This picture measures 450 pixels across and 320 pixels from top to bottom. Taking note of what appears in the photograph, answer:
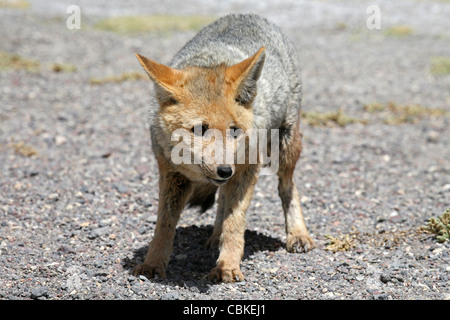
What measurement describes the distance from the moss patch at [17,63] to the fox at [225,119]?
808 centimetres

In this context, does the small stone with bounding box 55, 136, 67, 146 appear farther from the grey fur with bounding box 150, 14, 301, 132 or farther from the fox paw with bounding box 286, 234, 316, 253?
the fox paw with bounding box 286, 234, 316, 253

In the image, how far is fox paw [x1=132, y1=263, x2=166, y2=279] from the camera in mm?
5320

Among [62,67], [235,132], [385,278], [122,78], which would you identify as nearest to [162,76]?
[235,132]

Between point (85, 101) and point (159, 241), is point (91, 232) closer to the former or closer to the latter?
point (159, 241)

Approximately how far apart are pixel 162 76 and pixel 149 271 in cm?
178

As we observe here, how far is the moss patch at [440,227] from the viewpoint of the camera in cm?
596

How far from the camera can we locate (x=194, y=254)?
6105 mm

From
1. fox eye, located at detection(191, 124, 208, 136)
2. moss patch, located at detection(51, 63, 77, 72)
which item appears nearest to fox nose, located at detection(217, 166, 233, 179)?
fox eye, located at detection(191, 124, 208, 136)

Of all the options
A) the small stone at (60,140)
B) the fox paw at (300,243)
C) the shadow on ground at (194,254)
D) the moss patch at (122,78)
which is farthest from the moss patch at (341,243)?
the moss patch at (122,78)

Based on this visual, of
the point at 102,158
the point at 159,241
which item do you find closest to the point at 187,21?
the point at 102,158

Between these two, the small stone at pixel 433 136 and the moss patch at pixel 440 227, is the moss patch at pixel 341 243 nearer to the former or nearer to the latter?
the moss patch at pixel 440 227

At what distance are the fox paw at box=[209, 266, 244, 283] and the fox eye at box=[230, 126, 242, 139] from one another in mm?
1267

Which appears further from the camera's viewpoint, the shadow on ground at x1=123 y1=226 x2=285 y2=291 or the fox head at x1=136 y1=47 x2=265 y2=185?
the shadow on ground at x1=123 y1=226 x2=285 y2=291
